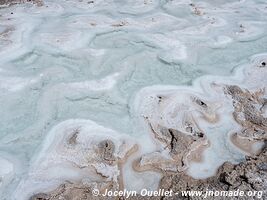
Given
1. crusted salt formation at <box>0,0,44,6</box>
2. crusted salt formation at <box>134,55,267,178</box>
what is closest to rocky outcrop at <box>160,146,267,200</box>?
crusted salt formation at <box>134,55,267,178</box>

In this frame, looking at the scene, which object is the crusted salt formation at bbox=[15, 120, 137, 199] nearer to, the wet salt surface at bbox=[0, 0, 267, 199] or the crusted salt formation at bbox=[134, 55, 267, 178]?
the wet salt surface at bbox=[0, 0, 267, 199]

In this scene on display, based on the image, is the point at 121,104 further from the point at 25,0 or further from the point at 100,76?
the point at 25,0

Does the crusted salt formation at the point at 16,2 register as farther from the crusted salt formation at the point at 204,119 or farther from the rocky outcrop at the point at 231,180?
the rocky outcrop at the point at 231,180

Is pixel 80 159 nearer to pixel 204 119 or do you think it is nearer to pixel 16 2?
pixel 204 119

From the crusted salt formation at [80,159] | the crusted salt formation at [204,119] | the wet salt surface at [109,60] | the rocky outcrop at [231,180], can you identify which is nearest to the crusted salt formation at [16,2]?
the wet salt surface at [109,60]

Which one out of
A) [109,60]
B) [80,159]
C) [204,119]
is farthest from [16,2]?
[204,119]

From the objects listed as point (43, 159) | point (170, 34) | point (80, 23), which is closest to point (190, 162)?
point (43, 159)
